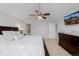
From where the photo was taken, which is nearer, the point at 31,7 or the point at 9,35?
the point at 31,7

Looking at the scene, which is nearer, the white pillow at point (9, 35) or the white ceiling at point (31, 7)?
the white ceiling at point (31, 7)

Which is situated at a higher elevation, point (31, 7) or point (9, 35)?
point (31, 7)

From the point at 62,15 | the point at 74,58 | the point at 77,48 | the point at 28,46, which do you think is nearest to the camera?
the point at 74,58

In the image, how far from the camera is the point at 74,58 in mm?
387

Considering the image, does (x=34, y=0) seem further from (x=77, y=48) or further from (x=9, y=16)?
(x=77, y=48)

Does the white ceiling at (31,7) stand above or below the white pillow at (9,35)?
above

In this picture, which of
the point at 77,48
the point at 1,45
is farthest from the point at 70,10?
the point at 77,48

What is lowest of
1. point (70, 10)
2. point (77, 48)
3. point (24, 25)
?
point (77, 48)

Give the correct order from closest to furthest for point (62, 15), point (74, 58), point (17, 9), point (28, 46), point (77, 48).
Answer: point (74, 58) → point (17, 9) → point (62, 15) → point (28, 46) → point (77, 48)

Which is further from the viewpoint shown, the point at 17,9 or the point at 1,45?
the point at 1,45

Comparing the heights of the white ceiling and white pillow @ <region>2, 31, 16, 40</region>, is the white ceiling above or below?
above

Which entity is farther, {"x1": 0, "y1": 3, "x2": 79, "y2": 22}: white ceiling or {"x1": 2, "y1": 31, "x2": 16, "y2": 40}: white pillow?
{"x1": 2, "y1": 31, "x2": 16, "y2": 40}: white pillow

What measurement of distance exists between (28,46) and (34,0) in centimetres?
66

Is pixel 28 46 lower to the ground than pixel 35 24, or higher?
lower
